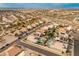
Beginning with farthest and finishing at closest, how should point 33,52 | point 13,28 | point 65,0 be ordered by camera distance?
point 65,0 → point 13,28 → point 33,52

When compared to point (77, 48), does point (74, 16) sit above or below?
above

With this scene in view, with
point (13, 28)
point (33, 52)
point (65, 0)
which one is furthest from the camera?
point (65, 0)

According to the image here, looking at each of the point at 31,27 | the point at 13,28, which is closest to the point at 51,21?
the point at 31,27

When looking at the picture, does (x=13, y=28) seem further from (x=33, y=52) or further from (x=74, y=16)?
(x=74, y=16)

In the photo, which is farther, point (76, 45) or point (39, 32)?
point (39, 32)

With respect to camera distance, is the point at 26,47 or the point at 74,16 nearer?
the point at 26,47

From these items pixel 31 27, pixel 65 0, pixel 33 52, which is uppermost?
pixel 65 0
